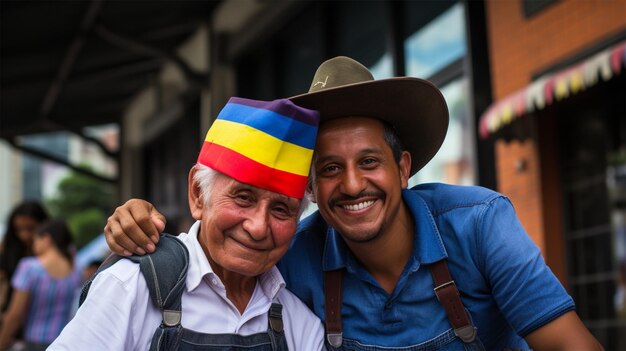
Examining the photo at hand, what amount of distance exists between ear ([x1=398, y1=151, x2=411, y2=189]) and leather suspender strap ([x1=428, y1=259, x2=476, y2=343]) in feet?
1.10

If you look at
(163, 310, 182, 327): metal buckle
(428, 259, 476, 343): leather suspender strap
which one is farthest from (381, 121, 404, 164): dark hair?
(163, 310, 182, 327): metal buckle

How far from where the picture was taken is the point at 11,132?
48.0 feet

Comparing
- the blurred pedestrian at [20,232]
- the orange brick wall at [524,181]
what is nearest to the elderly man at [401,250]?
the orange brick wall at [524,181]

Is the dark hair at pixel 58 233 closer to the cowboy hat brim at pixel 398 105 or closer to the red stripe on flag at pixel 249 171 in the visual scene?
the cowboy hat brim at pixel 398 105

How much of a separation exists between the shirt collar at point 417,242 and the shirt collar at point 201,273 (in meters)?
0.25

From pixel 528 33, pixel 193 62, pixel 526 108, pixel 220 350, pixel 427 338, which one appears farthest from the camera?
pixel 193 62

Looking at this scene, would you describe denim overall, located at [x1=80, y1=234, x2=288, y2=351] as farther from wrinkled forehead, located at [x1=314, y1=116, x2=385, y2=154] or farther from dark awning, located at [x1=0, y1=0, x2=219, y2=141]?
dark awning, located at [x1=0, y1=0, x2=219, y2=141]

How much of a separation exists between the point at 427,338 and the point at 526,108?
331 cm

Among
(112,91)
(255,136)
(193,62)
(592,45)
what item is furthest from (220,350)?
(112,91)

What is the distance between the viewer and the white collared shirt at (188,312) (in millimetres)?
2209

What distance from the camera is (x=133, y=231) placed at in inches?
94.0

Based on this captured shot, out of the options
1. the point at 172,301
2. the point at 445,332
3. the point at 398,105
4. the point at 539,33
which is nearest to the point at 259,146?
the point at 172,301

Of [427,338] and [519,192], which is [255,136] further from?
[519,192]

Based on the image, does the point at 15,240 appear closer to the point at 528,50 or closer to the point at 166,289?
the point at 528,50
